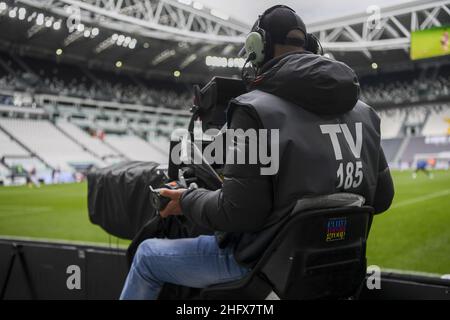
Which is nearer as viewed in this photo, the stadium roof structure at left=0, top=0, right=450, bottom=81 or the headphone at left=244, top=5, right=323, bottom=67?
the headphone at left=244, top=5, right=323, bottom=67

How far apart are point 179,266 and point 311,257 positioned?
32 cm

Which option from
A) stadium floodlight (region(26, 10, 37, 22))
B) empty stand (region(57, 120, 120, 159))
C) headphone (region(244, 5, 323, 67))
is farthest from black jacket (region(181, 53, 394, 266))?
empty stand (region(57, 120, 120, 159))

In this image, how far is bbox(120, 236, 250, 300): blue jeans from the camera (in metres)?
0.98

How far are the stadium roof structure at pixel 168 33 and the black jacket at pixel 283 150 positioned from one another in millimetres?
982

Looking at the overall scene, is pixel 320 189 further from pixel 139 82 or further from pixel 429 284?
pixel 139 82

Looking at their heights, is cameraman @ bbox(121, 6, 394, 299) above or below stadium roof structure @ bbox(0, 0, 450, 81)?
below

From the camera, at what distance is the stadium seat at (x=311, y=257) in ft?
2.74

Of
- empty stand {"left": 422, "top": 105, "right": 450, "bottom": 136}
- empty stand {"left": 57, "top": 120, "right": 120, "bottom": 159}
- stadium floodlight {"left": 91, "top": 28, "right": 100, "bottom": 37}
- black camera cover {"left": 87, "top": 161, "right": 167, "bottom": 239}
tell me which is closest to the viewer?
black camera cover {"left": 87, "top": 161, "right": 167, "bottom": 239}

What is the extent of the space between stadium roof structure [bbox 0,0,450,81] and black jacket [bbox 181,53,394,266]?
0.98 metres

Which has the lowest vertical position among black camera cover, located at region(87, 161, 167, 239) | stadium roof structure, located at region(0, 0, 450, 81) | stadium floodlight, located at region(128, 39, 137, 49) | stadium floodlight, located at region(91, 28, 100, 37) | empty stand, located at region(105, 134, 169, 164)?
black camera cover, located at region(87, 161, 167, 239)

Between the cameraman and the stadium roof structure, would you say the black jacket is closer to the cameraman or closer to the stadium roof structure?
the cameraman

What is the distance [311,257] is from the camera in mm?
842

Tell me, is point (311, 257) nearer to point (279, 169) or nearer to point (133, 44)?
point (279, 169)

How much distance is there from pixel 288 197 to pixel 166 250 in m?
0.34
